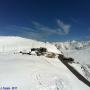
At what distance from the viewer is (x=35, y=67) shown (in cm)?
1784

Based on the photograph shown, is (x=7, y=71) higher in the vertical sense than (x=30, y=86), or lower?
higher

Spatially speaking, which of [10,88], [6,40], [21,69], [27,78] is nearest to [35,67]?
[21,69]

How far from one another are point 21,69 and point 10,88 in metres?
4.42

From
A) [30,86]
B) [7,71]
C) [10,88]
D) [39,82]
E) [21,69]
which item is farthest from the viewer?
[21,69]

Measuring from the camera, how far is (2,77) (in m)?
13.8

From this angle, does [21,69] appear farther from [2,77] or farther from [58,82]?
[58,82]

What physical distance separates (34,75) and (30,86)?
7.84 feet

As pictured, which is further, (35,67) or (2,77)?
(35,67)

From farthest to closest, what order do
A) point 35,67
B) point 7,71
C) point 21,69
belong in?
point 35,67 < point 21,69 < point 7,71

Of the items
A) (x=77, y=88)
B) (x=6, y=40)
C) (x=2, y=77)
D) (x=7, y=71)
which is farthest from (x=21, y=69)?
(x=6, y=40)

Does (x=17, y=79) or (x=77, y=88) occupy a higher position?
(x=17, y=79)

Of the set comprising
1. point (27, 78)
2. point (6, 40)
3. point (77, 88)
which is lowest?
point (77, 88)

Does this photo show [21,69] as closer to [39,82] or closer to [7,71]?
[7,71]

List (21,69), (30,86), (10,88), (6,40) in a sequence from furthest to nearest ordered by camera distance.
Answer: (6,40) → (21,69) → (30,86) → (10,88)
